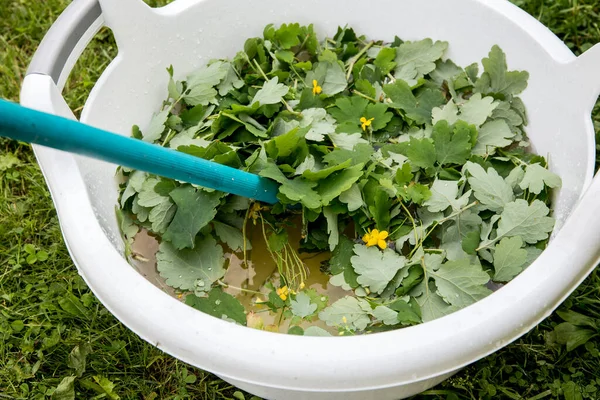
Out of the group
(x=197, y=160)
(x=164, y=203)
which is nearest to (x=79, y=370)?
(x=164, y=203)

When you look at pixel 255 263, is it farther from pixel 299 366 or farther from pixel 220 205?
pixel 299 366

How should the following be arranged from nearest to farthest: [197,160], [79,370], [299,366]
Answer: [299,366], [197,160], [79,370]

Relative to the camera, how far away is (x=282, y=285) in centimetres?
105

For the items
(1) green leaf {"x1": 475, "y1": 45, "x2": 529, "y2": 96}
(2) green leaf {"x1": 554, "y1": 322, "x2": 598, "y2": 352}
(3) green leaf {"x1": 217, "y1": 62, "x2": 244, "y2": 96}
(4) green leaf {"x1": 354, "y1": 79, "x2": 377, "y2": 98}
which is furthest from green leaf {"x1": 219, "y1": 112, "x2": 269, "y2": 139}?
(2) green leaf {"x1": 554, "y1": 322, "x2": 598, "y2": 352}

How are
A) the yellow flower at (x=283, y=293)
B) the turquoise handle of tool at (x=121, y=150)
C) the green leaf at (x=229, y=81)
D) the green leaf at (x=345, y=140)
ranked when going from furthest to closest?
the green leaf at (x=229, y=81)
the green leaf at (x=345, y=140)
the yellow flower at (x=283, y=293)
the turquoise handle of tool at (x=121, y=150)

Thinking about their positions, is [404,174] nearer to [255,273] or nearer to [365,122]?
[365,122]

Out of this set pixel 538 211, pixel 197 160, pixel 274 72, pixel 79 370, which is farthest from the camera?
pixel 274 72

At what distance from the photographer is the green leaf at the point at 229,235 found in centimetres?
106

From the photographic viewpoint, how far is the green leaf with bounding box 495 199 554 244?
97cm

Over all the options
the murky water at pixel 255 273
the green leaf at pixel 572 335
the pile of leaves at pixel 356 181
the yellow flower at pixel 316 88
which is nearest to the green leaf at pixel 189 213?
the pile of leaves at pixel 356 181

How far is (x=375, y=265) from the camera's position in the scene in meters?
0.98

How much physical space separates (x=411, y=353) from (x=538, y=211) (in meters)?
0.42

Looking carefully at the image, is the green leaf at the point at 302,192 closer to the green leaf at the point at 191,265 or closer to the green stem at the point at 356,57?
the green leaf at the point at 191,265

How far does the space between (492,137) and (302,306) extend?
474mm
